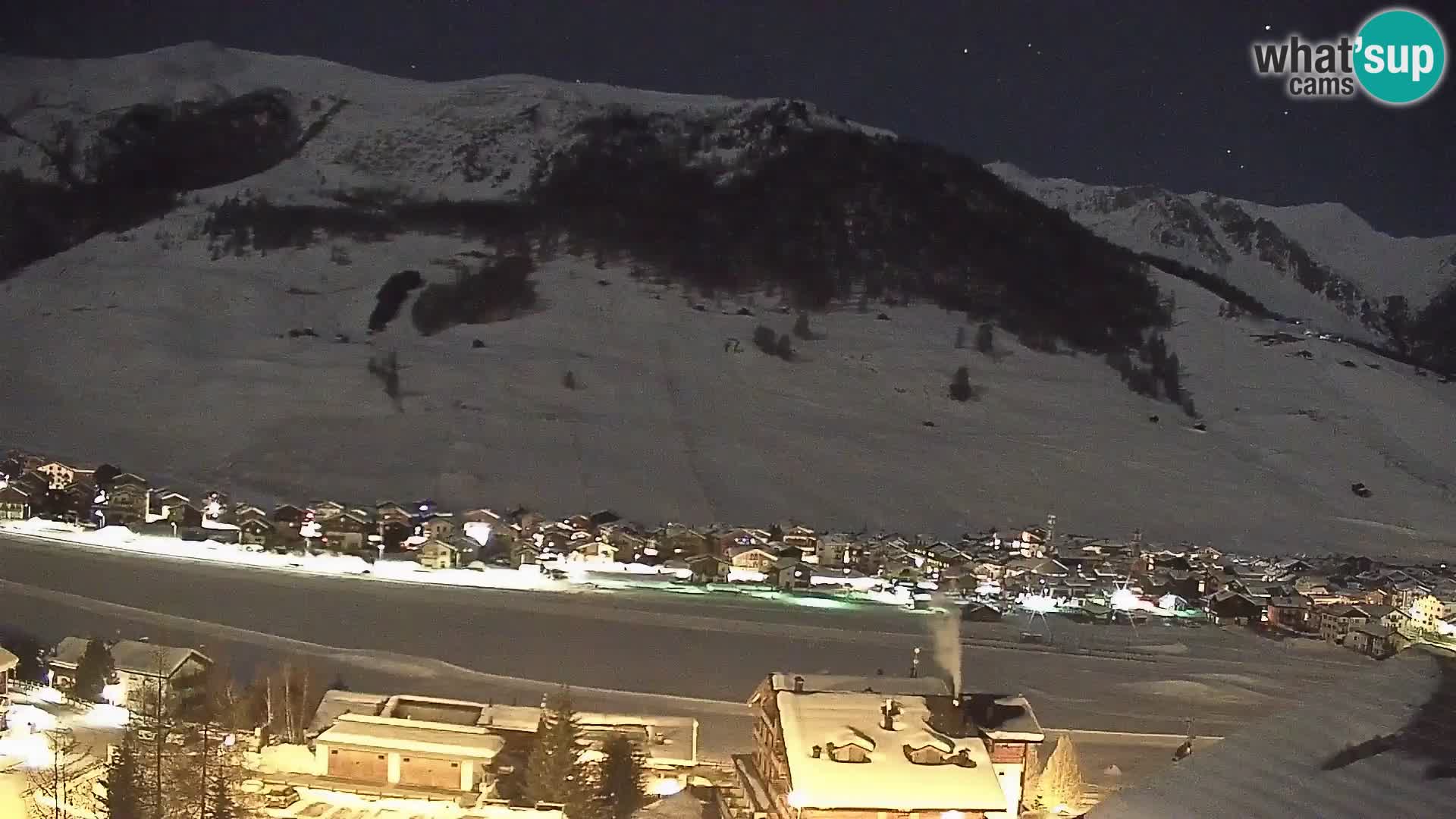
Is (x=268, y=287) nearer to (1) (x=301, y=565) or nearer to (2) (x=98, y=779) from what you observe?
(1) (x=301, y=565)

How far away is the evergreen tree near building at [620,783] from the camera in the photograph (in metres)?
4.83

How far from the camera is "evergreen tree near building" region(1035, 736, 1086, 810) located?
541 cm

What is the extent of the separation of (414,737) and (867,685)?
2.17 meters

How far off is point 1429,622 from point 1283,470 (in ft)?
36.6

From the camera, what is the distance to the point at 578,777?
4.95 metres

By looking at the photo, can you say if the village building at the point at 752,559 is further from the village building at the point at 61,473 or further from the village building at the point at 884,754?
the village building at the point at 61,473

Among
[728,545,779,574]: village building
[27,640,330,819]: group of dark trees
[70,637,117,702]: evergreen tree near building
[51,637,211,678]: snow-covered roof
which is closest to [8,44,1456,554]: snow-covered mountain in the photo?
[728,545,779,574]: village building

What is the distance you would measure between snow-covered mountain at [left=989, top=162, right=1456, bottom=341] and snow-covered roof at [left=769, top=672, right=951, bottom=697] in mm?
36409

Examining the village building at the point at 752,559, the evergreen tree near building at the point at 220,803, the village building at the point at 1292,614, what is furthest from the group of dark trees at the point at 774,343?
the evergreen tree near building at the point at 220,803

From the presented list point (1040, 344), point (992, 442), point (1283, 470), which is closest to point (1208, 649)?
point (992, 442)

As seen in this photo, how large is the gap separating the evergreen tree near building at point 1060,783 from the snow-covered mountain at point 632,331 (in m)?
11.4

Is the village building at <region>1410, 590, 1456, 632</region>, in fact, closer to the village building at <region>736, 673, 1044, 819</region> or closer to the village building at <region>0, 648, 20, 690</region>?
the village building at <region>736, 673, 1044, 819</region>

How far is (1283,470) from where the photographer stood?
73.9 ft

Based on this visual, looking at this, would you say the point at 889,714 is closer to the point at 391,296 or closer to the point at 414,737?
the point at 414,737
